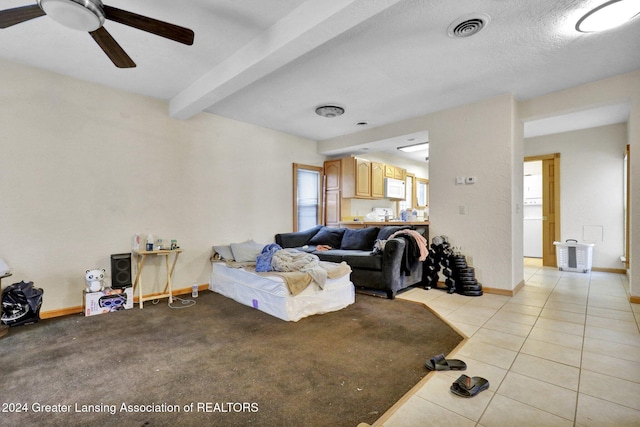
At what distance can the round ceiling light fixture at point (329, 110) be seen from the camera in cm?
430

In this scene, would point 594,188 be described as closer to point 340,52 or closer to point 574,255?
point 574,255

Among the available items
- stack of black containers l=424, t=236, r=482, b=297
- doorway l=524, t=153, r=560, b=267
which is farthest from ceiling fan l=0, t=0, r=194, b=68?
doorway l=524, t=153, r=560, b=267

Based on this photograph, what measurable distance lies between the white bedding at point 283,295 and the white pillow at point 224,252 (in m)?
0.40

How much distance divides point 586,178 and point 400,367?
581 centimetres

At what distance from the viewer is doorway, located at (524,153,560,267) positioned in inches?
229

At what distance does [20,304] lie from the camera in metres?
2.94

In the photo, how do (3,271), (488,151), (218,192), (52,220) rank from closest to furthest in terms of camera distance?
(3,271) → (52,220) → (488,151) → (218,192)

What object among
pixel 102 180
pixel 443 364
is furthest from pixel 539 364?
pixel 102 180

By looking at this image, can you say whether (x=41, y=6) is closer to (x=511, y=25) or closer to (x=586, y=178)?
(x=511, y=25)

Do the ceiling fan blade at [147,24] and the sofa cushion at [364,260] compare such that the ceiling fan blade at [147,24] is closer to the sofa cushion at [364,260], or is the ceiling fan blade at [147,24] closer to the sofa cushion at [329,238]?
the sofa cushion at [364,260]

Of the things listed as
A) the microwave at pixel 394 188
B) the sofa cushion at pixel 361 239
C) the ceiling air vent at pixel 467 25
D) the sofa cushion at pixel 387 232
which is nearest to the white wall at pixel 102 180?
the sofa cushion at pixel 361 239

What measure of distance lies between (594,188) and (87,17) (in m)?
7.42

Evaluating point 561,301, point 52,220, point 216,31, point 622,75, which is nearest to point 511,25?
point 622,75

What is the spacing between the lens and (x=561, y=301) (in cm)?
358
